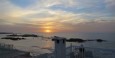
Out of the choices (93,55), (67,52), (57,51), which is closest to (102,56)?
(93,55)

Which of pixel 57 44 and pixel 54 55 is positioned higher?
pixel 57 44

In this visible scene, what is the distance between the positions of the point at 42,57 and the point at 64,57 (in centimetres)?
113

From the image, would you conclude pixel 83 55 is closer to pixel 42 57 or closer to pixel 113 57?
pixel 113 57

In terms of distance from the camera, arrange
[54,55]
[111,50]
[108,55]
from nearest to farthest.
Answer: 1. [111,50]
2. [108,55]
3. [54,55]

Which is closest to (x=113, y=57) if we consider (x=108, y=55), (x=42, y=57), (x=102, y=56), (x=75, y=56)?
(x=108, y=55)

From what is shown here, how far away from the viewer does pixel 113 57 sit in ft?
21.6

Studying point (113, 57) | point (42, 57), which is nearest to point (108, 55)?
point (113, 57)

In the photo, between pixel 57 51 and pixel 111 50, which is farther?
pixel 57 51

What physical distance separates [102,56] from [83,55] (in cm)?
90

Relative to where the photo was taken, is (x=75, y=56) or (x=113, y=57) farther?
(x=75, y=56)

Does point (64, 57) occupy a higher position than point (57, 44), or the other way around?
point (57, 44)

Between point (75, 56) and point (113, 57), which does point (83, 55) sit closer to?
point (75, 56)

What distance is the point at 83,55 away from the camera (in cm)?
703

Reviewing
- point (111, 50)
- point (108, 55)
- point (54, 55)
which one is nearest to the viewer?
point (111, 50)
